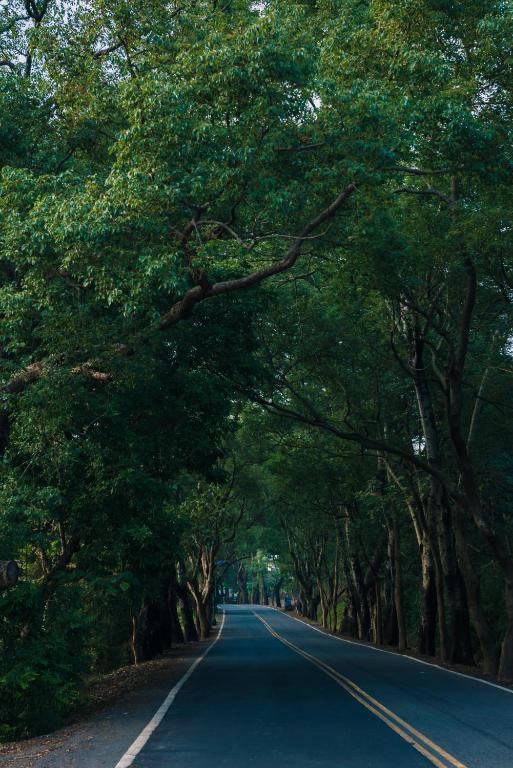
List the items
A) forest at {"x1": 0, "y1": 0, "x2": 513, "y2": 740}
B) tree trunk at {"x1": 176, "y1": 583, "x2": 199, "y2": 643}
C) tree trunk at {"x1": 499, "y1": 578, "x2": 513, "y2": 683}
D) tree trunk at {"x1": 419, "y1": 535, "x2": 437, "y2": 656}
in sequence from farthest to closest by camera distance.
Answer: tree trunk at {"x1": 176, "y1": 583, "x2": 199, "y2": 643}
tree trunk at {"x1": 419, "y1": 535, "x2": 437, "y2": 656}
tree trunk at {"x1": 499, "y1": 578, "x2": 513, "y2": 683}
forest at {"x1": 0, "y1": 0, "x2": 513, "y2": 740}

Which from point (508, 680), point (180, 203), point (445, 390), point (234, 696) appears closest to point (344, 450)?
point (445, 390)

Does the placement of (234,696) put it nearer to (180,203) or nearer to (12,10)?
(180,203)

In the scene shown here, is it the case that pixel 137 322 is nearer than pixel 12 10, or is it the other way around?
pixel 137 322

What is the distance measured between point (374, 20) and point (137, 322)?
7455 mm

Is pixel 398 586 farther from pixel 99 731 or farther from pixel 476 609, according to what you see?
pixel 99 731

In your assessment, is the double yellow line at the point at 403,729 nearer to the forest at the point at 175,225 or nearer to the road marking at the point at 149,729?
the road marking at the point at 149,729

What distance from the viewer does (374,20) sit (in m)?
16.9

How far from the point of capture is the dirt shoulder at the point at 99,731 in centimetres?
1009

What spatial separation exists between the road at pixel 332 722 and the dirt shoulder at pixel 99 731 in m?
0.31

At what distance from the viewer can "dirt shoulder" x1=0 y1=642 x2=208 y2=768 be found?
1009 centimetres

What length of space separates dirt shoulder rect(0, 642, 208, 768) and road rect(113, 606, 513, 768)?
1.02 feet

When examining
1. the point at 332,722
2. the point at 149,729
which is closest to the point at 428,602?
the point at 332,722

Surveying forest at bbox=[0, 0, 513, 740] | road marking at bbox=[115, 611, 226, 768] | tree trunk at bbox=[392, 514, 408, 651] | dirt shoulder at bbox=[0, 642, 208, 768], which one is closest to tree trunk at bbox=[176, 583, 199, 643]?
tree trunk at bbox=[392, 514, 408, 651]

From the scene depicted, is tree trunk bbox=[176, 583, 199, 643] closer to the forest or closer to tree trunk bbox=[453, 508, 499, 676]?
tree trunk bbox=[453, 508, 499, 676]
